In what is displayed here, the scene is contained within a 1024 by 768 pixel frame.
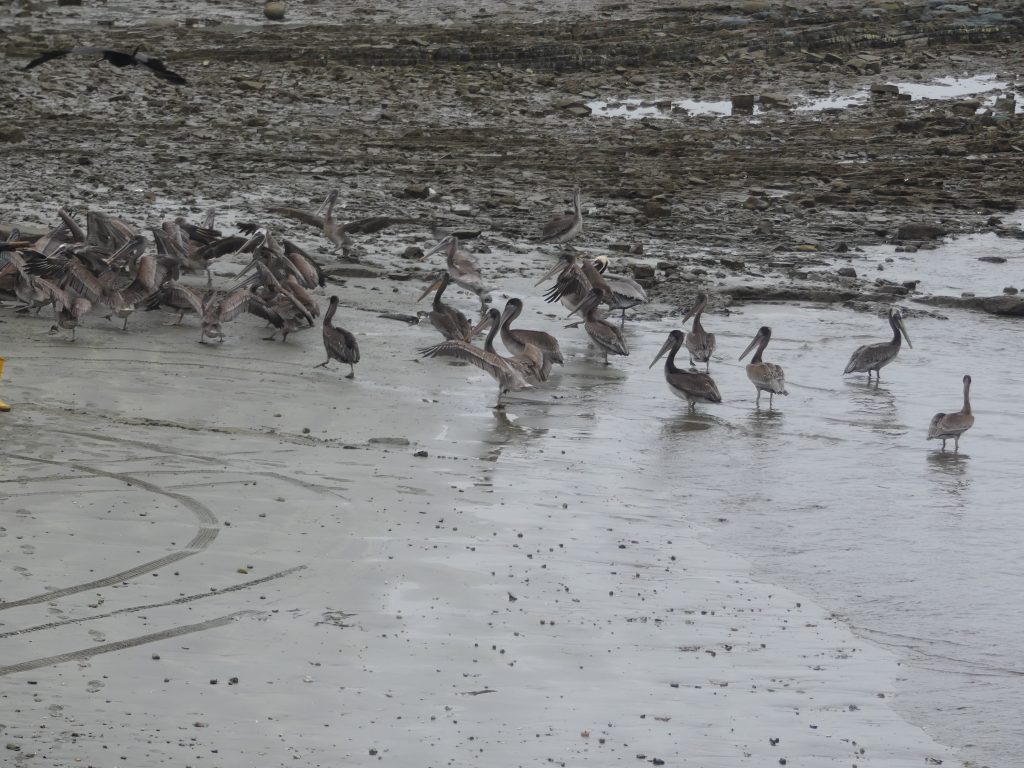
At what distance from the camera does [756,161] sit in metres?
20.5

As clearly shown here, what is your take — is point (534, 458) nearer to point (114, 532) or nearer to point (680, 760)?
point (114, 532)

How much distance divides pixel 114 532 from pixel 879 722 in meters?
3.51

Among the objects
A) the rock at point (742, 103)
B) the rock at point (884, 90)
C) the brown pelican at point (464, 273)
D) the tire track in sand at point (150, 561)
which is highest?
the rock at point (884, 90)

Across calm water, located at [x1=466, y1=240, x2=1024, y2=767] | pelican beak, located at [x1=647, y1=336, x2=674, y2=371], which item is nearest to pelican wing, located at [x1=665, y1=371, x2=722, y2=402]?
calm water, located at [x1=466, y1=240, x2=1024, y2=767]

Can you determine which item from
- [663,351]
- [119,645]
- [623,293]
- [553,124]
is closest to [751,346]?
[663,351]

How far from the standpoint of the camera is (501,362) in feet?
36.1

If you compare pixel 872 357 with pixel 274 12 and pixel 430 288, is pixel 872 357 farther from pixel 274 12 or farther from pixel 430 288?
pixel 274 12

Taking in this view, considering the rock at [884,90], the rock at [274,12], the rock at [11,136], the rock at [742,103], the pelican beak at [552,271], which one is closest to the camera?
the pelican beak at [552,271]

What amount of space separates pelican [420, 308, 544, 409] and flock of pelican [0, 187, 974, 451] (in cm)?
1

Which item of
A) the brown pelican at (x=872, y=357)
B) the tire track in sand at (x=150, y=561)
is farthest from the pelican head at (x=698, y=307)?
the tire track in sand at (x=150, y=561)

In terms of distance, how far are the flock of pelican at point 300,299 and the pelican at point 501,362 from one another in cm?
1

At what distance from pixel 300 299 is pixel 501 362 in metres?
2.09

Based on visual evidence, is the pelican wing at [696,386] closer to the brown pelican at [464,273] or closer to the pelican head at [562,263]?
the brown pelican at [464,273]

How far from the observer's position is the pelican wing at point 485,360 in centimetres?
1093
